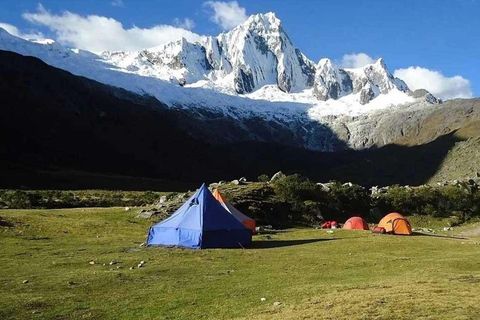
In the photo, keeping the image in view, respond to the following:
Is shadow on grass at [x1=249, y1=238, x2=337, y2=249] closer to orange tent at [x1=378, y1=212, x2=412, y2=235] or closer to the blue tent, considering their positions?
the blue tent

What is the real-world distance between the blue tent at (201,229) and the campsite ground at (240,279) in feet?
4.87

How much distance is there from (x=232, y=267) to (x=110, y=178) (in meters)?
123

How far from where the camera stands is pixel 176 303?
1612cm

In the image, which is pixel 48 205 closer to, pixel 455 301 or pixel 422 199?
pixel 422 199

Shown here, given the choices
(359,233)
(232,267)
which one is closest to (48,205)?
(359,233)

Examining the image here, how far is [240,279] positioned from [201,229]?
10494mm

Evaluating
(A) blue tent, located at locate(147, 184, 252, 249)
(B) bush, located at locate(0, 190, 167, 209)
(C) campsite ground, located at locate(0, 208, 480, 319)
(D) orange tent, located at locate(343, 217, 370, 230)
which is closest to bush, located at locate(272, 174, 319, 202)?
(D) orange tent, located at locate(343, 217, 370, 230)

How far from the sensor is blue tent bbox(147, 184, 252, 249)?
30734mm

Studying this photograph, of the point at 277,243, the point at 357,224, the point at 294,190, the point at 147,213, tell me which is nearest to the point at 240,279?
the point at 277,243

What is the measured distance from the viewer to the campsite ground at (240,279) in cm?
1474

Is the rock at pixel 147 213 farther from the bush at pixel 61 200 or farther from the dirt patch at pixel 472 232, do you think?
the dirt patch at pixel 472 232

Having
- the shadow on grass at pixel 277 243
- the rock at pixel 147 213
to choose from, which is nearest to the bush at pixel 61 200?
the rock at pixel 147 213

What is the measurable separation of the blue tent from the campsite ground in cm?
149

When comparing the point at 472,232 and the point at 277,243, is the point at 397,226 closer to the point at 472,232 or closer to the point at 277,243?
the point at 277,243
